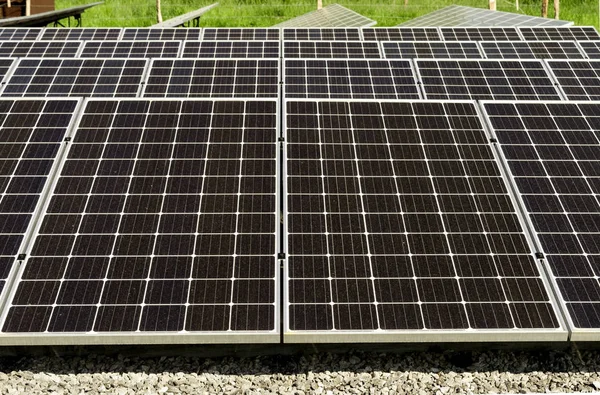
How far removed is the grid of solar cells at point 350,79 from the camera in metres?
13.7

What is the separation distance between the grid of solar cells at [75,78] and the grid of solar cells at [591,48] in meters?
15.1

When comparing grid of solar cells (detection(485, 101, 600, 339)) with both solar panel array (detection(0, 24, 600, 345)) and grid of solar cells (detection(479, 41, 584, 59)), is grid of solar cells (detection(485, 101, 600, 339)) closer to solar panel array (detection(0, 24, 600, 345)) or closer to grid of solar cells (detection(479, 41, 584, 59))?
solar panel array (detection(0, 24, 600, 345))

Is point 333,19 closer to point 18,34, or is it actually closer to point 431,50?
point 431,50

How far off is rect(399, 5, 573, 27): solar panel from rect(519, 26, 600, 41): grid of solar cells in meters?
2.63

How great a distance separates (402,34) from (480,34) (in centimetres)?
312

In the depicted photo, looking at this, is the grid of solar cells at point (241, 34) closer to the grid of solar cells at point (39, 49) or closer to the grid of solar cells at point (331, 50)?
the grid of solar cells at point (331, 50)

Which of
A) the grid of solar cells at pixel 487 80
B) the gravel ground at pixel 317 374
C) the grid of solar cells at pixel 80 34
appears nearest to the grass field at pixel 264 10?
the grid of solar cells at pixel 80 34

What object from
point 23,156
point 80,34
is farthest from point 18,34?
point 23,156

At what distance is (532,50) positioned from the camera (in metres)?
18.8

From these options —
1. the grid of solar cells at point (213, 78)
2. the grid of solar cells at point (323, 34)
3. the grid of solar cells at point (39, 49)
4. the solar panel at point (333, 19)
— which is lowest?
the solar panel at point (333, 19)

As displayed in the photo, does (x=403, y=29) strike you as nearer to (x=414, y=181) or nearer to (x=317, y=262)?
(x=414, y=181)

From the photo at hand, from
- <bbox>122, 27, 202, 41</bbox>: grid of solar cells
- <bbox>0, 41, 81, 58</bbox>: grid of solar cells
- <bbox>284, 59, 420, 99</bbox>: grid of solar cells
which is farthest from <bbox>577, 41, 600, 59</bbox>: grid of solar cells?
<bbox>0, 41, 81, 58</bbox>: grid of solar cells

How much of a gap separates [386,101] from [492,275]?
13.6ft

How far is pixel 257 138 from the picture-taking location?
9.36 meters
